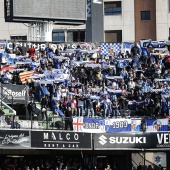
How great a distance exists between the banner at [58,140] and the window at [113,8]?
90.4 feet

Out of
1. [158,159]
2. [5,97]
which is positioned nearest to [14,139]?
[5,97]

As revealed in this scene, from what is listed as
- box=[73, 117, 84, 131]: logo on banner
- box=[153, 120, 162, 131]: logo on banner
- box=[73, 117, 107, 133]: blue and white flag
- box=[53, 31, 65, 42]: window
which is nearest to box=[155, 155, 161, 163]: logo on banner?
box=[153, 120, 162, 131]: logo on banner

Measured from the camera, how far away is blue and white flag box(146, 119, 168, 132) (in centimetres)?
4597

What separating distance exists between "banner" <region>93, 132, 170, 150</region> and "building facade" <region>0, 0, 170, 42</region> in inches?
949

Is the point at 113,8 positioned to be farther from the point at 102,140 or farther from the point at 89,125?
the point at 89,125

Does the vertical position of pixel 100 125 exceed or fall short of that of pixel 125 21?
it falls short

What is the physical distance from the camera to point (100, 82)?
166 feet

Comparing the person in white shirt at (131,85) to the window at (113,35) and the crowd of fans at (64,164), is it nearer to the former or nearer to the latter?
the crowd of fans at (64,164)

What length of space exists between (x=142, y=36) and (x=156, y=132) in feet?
83.7

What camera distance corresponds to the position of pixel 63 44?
53.8 meters

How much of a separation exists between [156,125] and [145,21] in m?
26.1

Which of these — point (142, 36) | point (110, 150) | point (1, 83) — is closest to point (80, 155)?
point (110, 150)

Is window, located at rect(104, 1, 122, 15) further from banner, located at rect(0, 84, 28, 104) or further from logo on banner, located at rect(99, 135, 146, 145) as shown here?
logo on banner, located at rect(99, 135, 146, 145)

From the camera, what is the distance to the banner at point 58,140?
145 ft
